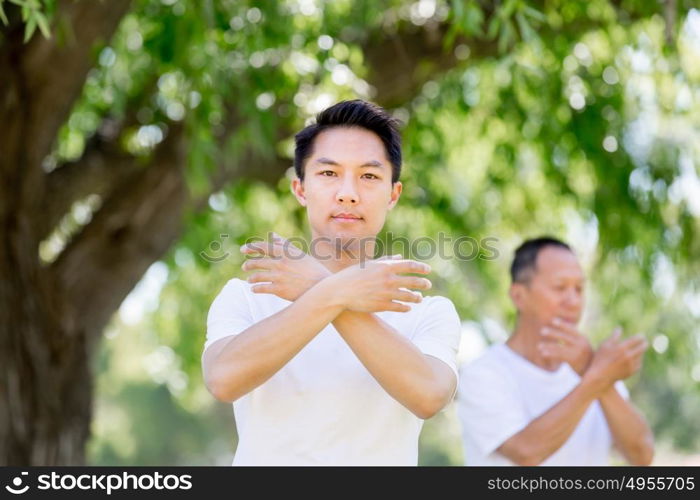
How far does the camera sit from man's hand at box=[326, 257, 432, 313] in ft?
7.07

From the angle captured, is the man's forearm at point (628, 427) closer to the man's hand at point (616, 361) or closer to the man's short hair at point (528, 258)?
the man's hand at point (616, 361)

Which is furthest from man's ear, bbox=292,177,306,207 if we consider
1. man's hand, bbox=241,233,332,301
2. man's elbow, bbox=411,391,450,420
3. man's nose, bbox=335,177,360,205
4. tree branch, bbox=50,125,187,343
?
tree branch, bbox=50,125,187,343

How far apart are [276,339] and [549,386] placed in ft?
5.81

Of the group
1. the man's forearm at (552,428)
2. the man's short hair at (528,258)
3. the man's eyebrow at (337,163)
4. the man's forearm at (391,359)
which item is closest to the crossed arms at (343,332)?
the man's forearm at (391,359)

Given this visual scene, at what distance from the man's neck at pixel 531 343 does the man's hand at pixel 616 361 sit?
1.06ft

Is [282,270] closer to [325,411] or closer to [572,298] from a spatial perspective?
[325,411]

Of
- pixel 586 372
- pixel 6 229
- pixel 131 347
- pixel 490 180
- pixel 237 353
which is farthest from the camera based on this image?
pixel 131 347

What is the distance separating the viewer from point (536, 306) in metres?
3.79

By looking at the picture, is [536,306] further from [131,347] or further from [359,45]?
[131,347]

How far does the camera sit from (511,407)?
347 centimetres

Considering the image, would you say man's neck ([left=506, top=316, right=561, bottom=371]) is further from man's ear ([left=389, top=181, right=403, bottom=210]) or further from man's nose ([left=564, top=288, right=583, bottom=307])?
man's ear ([left=389, top=181, right=403, bottom=210])

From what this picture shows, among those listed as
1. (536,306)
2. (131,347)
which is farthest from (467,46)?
(131,347)

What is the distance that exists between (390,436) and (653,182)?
419cm

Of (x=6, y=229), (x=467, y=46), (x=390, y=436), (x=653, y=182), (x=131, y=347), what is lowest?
(x=390, y=436)
